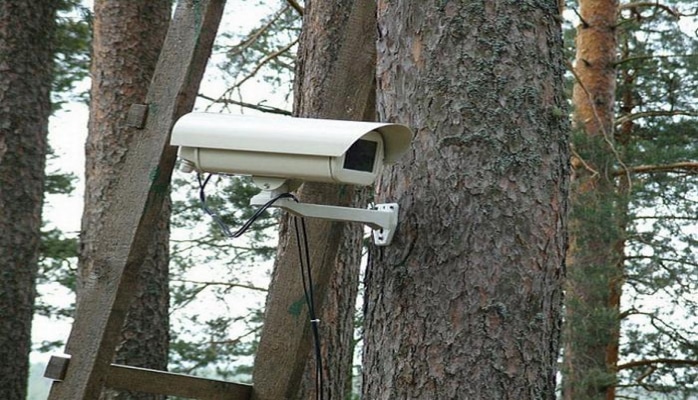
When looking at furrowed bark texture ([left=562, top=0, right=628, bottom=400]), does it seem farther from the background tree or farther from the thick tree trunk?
the thick tree trunk

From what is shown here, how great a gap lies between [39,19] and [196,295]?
4448mm

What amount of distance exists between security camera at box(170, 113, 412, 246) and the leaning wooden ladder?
0.40 m

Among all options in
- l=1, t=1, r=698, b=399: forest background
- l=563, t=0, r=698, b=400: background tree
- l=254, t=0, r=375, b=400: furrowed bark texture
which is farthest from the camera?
l=1, t=1, r=698, b=399: forest background

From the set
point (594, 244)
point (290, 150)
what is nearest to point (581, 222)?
point (594, 244)

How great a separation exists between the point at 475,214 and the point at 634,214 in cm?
742

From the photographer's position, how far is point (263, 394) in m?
2.70

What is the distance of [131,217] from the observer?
2.40 meters

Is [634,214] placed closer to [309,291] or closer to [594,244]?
[594,244]

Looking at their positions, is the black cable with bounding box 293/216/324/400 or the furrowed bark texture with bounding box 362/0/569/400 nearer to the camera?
the furrowed bark texture with bounding box 362/0/569/400

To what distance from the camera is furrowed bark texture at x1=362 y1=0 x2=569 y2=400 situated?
77.3 inches

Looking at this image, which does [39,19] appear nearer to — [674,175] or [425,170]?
[425,170]

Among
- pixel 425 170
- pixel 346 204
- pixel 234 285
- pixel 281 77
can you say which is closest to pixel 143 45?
pixel 346 204

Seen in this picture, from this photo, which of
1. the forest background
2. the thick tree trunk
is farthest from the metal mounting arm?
the forest background

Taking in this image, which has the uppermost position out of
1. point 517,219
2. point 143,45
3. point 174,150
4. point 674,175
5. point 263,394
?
point 674,175
